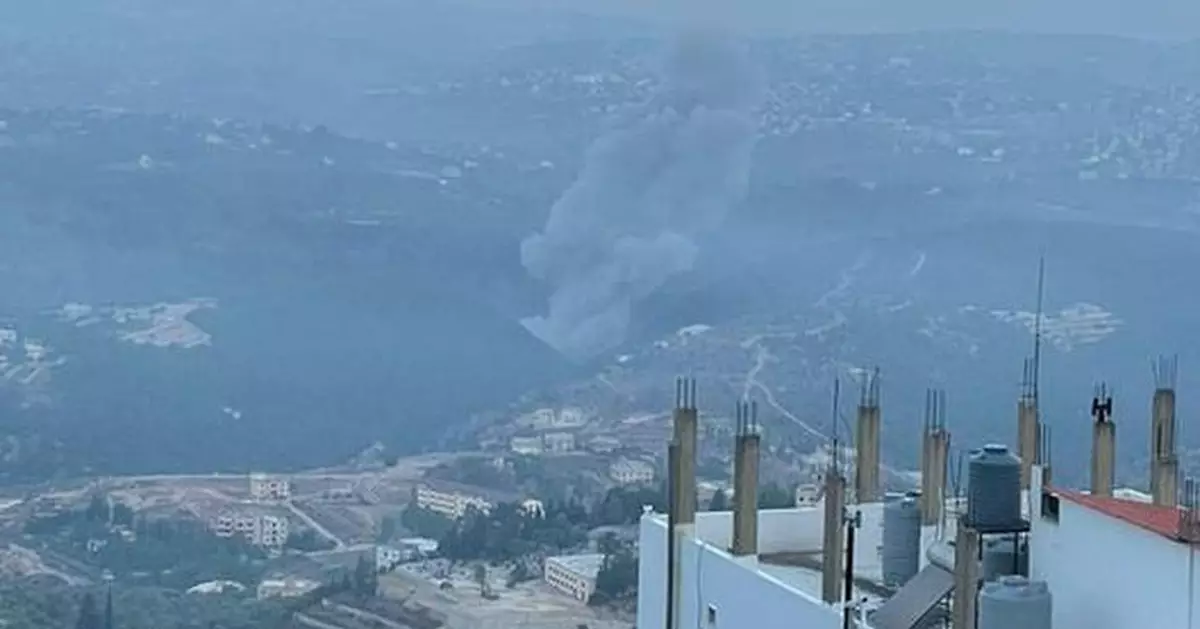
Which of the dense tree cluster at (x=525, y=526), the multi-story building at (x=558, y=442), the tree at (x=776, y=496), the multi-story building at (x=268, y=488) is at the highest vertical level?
the tree at (x=776, y=496)

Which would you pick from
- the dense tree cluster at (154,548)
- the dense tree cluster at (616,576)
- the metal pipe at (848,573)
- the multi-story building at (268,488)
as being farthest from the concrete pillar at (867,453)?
the multi-story building at (268,488)

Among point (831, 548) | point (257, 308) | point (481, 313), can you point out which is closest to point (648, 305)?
point (481, 313)

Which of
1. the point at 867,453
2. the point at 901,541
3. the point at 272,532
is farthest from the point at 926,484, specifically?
the point at 272,532

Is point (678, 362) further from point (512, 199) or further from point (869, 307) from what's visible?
point (512, 199)

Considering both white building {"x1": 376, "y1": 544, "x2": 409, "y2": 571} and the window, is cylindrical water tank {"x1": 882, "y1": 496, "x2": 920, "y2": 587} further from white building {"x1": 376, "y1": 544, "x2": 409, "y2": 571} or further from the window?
white building {"x1": 376, "y1": 544, "x2": 409, "y2": 571}

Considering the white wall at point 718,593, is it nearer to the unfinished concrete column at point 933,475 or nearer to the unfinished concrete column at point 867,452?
the unfinished concrete column at point 867,452

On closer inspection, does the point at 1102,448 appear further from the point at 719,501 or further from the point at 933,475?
the point at 719,501
